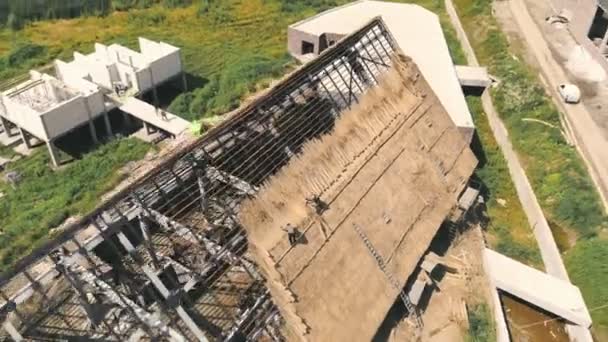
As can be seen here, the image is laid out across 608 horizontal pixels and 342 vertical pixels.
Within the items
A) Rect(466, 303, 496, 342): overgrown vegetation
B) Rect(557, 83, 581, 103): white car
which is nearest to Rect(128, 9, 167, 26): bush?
Rect(557, 83, 581, 103): white car

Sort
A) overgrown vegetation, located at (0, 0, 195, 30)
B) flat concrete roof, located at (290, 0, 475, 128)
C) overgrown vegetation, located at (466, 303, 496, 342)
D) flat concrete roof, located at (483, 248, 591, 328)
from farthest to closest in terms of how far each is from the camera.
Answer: overgrown vegetation, located at (0, 0, 195, 30) → flat concrete roof, located at (290, 0, 475, 128) → flat concrete roof, located at (483, 248, 591, 328) → overgrown vegetation, located at (466, 303, 496, 342)

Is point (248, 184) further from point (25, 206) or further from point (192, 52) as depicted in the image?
point (192, 52)

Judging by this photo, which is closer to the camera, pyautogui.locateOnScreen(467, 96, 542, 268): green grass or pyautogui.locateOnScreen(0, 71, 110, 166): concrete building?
pyautogui.locateOnScreen(467, 96, 542, 268): green grass

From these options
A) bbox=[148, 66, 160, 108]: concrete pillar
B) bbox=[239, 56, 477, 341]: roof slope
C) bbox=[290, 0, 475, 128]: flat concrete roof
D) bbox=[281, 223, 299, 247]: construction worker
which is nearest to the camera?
bbox=[239, 56, 477, 341]: roof slope

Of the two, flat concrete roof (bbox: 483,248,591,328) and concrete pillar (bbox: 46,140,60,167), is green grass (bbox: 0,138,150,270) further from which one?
flat concrete roof (bbox: 483,248,591,328)

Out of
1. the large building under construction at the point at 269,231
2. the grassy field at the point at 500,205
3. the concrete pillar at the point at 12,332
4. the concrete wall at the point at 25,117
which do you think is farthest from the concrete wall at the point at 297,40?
the concrete pillar at the point at 12,332

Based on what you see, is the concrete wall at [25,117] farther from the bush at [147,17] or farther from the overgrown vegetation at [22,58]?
the bush at [147,17]
